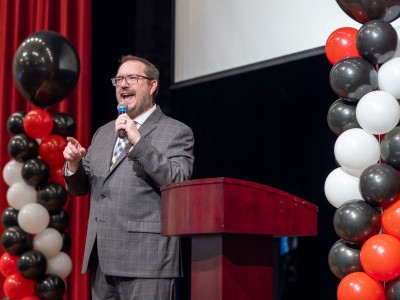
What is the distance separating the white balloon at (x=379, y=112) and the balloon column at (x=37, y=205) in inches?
68.7

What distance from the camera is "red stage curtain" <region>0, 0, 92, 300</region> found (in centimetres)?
452

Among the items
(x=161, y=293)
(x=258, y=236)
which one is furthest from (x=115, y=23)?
(x=258, y=236)

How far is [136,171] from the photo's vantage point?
277 centimetres

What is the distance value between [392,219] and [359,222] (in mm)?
131

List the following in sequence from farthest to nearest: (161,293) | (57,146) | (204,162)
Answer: (204,162)
(57,146)
(161,293)

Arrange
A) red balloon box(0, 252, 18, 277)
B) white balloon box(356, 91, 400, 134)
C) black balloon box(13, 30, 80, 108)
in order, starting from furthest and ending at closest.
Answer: red balloon box(0, 252, 18, 277)
black balloon box(13, 30, 80, 108)
white balloon box(356, 91, 400, 134)

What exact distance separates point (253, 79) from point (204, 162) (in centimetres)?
69

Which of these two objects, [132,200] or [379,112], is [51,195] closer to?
[132,200]

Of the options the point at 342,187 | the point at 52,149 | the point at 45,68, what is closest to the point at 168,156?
the point at 342,187

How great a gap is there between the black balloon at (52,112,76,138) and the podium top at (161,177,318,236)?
6.34ft

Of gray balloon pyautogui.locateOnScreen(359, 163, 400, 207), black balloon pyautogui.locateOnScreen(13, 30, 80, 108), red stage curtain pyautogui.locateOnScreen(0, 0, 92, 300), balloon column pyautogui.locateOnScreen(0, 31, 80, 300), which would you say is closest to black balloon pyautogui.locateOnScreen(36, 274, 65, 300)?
balloon column pyautogui.locateOnScreen(0, 31, 80, 300)

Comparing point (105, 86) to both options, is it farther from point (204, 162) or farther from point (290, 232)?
point (290, 232)

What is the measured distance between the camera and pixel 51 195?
397 centimetres

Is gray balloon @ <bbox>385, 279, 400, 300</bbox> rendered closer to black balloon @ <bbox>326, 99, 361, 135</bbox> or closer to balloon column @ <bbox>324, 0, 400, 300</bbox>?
balloon column @ <bbox>324, 0, 400, 300</bbox>
